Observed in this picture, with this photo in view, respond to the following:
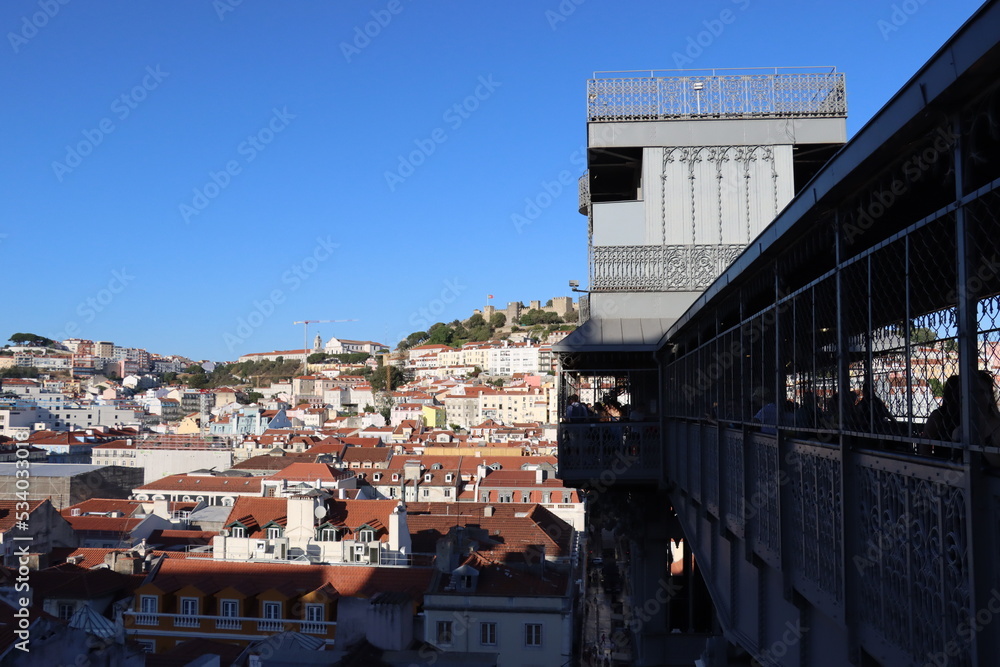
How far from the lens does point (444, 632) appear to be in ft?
68.8

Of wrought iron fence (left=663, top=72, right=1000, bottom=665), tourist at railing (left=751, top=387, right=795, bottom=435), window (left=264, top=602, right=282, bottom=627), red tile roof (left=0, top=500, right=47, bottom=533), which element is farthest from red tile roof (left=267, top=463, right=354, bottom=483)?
wrought iron fence (left=663, top=72, right=1000, bottom=665)

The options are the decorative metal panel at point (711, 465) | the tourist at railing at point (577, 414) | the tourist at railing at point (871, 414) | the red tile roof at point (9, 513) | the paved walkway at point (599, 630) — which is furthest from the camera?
the red tile roof at point (9, 513)

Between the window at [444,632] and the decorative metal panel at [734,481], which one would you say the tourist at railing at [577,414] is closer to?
the decorative metal panel at [734,481]

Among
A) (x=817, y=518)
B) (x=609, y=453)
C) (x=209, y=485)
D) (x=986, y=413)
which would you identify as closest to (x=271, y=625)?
(x=609, y=453)

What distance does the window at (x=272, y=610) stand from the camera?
22.1 metres

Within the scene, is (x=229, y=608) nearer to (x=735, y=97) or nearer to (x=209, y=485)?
(x=735, y=97)

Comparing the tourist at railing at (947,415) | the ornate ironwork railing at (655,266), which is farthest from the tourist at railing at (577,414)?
the tourist at railing at (947,415)

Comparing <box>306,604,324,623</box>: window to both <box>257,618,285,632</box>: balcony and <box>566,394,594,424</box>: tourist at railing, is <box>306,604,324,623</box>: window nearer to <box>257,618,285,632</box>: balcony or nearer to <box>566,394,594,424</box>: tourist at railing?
<box>257,618,285,632</box>: balcony

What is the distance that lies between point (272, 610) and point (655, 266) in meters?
15.5

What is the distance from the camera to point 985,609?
229 cm

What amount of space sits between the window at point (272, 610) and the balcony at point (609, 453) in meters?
14.2

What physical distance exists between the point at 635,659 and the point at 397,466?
50074 millimetres

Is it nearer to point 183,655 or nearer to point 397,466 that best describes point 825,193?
point 183,655

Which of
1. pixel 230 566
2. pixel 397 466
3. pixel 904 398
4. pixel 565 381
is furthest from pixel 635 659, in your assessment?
pixel 397 466
